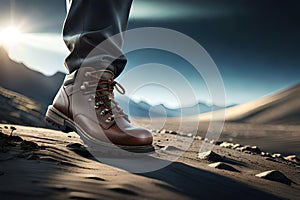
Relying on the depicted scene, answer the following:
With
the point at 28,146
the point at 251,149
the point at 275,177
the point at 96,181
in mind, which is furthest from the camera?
the point at 251,149

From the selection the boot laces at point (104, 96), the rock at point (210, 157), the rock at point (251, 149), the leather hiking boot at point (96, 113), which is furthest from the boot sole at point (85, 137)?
the rock at point (251, 149)

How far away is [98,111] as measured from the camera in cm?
108

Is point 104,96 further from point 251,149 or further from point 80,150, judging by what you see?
point 251,149

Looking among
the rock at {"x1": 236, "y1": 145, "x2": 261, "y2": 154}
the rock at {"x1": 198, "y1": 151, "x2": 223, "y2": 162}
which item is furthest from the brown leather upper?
the rock at {"x1": 236, "y1": 145, "x2": 261, "y2": 154}

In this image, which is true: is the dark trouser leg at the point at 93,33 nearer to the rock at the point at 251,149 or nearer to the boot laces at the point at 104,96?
the boot laces at the point at 104,96

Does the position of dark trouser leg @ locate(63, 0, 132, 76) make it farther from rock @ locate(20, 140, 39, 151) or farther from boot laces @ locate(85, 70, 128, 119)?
rock @ locate(20, 140, 39, 151)

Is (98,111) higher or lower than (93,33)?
lower

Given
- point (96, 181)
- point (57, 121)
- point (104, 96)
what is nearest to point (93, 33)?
point (104, 96)

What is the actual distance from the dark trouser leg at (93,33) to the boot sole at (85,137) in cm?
20

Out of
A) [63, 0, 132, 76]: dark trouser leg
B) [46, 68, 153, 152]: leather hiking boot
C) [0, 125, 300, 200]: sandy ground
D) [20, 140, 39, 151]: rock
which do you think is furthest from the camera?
[63, 0, 132, 76]: dark trouser leg

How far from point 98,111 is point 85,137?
110 mm

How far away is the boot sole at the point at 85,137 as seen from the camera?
3.25 feet

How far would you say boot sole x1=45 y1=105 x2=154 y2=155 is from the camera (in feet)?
3.25

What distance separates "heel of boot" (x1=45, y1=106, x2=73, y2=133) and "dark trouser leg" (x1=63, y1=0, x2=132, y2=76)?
203 millimetres
